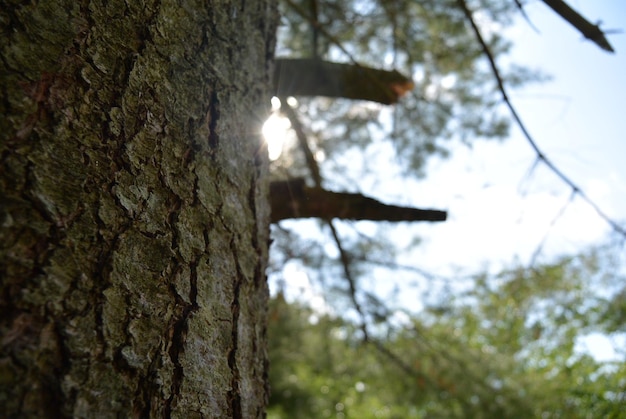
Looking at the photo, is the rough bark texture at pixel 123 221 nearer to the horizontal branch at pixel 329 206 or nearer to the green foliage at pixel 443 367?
the horizontal branch at pixel 329 206

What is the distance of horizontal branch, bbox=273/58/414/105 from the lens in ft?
7.17

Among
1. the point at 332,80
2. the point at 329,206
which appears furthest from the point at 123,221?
the point at 332,80

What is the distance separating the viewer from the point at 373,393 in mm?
6008

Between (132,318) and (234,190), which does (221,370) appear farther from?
(234,190)

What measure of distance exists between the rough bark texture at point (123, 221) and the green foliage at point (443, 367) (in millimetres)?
1933

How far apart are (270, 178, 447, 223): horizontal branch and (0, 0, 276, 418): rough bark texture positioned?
55cm

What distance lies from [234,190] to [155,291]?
313mm

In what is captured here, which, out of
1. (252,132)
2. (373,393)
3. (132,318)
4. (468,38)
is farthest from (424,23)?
(373,393)

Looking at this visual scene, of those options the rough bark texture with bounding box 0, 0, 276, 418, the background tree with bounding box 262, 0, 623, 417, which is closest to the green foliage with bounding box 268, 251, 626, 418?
the background tree with bounding box 262, 0, 623, 417

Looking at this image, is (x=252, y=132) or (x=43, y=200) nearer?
(x=43, y=200)

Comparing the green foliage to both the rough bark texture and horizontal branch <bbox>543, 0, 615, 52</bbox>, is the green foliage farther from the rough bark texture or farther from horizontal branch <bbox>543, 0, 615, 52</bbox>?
the rough bark texture

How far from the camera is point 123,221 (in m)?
0.71

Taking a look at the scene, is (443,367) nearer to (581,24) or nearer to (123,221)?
(581,24)

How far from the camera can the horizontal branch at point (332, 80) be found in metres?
2.19
